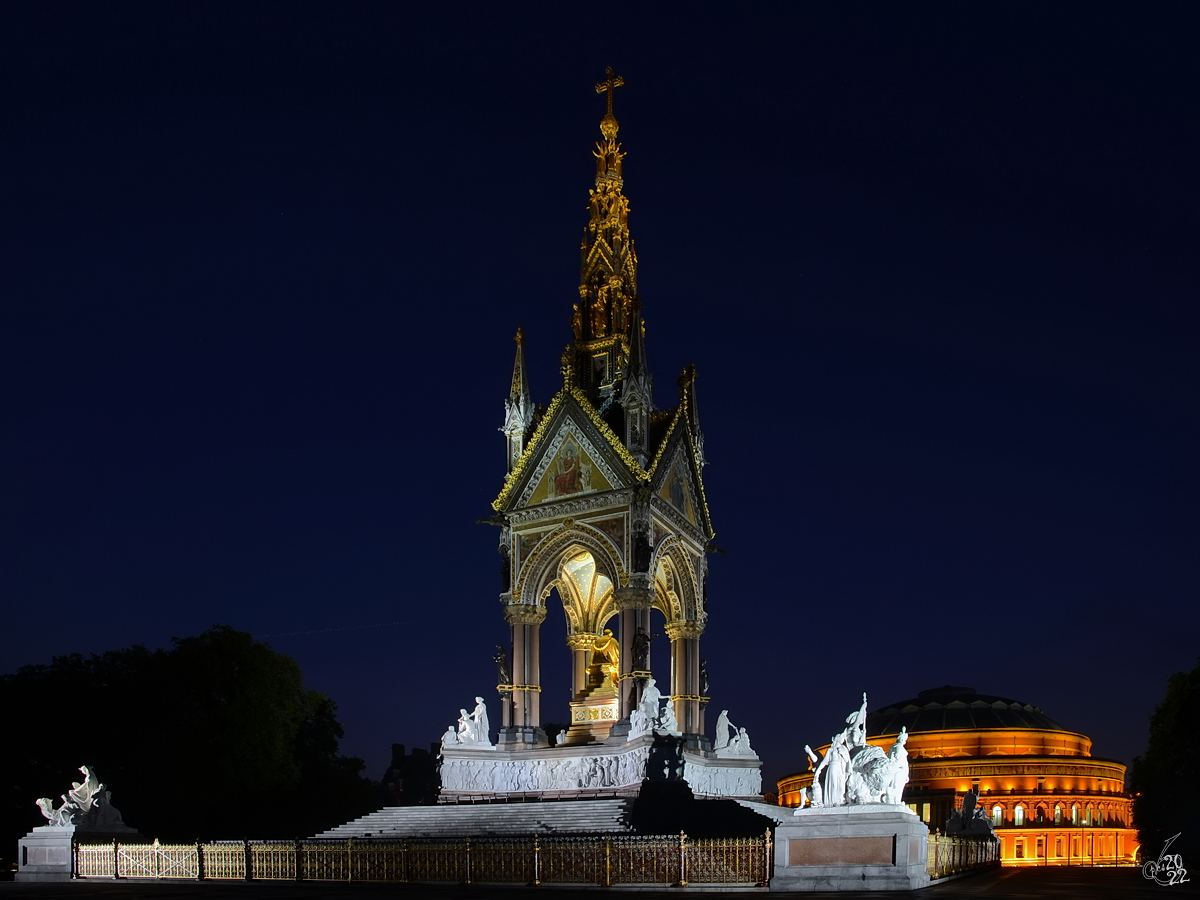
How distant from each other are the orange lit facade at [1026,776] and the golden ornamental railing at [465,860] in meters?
68.7

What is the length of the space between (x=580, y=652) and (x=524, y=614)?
3373mm

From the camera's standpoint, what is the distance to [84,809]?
30766mm

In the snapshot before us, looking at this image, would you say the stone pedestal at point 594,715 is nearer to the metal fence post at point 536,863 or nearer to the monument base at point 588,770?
the monument base at point 588,770

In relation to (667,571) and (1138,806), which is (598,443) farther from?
(1138,806)

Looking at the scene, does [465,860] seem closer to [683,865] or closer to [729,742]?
[683,865]

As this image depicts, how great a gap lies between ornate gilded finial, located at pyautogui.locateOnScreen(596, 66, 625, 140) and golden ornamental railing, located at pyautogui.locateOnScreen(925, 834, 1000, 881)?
81.5 ft

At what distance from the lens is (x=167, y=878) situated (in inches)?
1065

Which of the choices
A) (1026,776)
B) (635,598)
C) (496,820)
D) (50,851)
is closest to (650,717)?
(635,598)

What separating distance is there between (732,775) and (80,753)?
72.5ft

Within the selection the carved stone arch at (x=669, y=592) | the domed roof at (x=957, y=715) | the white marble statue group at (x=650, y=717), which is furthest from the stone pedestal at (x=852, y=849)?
the domed roof at (x=957, y=715)

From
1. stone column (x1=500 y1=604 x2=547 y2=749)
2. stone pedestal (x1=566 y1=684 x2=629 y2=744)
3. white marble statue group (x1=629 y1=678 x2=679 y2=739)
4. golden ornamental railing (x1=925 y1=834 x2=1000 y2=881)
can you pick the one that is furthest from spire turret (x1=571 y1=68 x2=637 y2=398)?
golden ornamental railing (x1=925 y1=834 x2=1000 y2=881)

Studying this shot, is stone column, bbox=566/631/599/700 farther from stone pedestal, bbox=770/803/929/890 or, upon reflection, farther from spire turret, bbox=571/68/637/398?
stone pedestal, bbox=770/803/929/890

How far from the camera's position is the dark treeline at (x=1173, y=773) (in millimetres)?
42406

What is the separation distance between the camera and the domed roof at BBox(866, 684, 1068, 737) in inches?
3809
